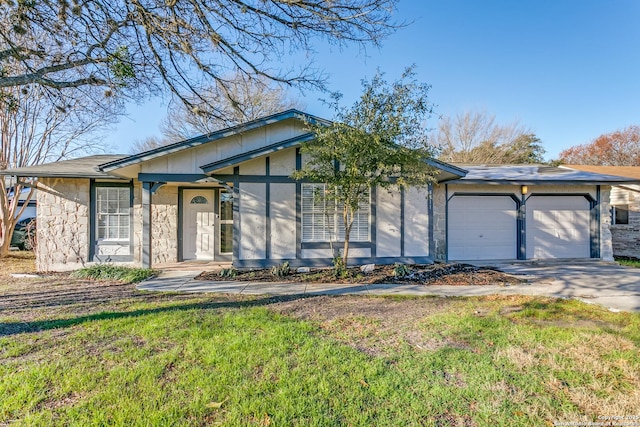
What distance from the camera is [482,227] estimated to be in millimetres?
10719

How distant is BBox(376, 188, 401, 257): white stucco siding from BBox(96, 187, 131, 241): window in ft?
25.0

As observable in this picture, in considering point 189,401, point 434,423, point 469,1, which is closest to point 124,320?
point 189,401

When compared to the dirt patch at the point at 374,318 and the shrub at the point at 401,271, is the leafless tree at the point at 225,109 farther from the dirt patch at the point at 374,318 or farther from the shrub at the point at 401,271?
the shrub at the point at 401,271

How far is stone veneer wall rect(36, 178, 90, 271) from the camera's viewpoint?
30.3 feet

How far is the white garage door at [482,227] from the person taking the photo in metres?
10.7

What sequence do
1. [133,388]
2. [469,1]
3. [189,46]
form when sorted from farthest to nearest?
[469,1], [189,46], [133,388]

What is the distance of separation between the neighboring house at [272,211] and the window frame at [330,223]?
0.03 m

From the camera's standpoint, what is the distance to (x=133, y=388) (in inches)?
109

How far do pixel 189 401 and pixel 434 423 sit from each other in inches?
76.4

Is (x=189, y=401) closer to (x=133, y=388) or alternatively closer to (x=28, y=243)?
(x=133, y=388)

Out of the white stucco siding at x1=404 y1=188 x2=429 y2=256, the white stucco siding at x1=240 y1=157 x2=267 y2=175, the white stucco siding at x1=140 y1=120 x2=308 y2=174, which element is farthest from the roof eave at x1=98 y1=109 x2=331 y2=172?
the white stucco siding at x1=404 y1=188 x2=429 y2=256

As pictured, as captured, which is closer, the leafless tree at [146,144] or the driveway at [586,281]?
the driveway at [586,281]

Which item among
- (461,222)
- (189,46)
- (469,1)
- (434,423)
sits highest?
(469,1)

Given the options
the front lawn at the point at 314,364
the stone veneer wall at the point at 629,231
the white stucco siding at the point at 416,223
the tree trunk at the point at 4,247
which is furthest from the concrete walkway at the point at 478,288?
the tree trunk at the point at 4,247
